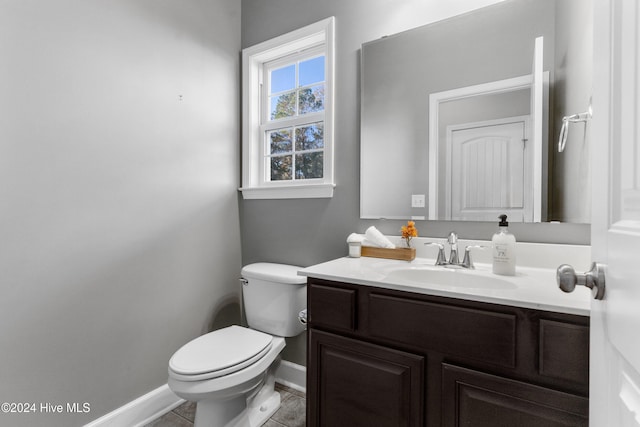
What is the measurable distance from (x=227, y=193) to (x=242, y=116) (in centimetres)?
54

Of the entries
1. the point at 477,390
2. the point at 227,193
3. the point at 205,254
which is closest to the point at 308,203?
the point at 227,193

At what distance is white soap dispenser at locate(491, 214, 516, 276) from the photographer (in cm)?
110

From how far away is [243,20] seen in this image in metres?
2.06

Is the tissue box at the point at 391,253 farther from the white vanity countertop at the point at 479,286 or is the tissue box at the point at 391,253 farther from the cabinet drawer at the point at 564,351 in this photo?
the cabinet drawer at the point at 564,351

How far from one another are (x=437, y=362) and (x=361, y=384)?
0.94 feet

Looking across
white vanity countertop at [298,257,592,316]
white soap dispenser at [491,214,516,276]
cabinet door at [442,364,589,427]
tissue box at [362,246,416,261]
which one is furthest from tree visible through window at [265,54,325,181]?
cabinet door at [442,364,589,427]

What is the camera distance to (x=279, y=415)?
1602 millimetres

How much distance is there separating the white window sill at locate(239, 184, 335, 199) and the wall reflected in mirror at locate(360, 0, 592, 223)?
24 centimetres

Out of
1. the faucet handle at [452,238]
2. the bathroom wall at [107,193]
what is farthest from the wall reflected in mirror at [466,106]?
the bathroom wall at [107,193]

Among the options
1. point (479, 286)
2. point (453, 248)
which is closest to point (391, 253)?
point (453, 248)

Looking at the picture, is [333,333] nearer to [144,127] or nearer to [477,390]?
[477,390]

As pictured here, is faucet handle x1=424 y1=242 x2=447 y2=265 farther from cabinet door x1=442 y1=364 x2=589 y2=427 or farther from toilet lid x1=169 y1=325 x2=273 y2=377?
toilet lid x1=169 y1=325 x2=273 y2=377

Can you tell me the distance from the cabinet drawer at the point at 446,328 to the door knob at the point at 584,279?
0.32 m

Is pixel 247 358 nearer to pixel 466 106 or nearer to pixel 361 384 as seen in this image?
pixel 361 384
